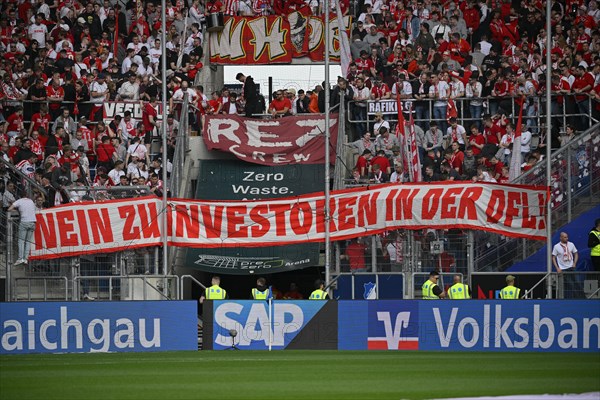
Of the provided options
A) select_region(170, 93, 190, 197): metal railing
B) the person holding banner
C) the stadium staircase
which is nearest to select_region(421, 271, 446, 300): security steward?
the stadium staircase

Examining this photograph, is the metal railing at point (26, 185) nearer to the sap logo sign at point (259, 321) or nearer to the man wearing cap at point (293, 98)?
the sap logo sign at point (259, 321)

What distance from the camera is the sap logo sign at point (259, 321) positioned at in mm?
26094

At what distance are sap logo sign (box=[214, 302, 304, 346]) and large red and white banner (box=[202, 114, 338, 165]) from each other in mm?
8316

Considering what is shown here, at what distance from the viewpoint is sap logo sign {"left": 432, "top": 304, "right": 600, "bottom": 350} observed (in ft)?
81.0

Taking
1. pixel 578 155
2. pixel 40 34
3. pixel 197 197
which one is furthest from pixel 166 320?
pixel 40 34

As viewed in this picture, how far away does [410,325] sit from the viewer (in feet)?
84.2

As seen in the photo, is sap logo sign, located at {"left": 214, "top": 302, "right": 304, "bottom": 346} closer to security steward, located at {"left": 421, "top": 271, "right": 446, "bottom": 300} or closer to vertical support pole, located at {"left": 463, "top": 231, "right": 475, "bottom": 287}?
security steward, located at {"left": 421, "top": 271, "right": 446, "bottom": 300}

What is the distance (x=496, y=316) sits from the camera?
25.1 meters

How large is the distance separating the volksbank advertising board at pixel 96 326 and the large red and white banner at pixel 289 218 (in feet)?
13.2

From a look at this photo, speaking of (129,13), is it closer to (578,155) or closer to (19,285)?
(19,285)

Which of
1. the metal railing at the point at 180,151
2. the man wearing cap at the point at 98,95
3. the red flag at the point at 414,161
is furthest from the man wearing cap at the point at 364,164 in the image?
the man wearing cap at the point at 98,95

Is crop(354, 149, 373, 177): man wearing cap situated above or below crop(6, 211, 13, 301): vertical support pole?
above

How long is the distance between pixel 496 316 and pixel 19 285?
10.4m

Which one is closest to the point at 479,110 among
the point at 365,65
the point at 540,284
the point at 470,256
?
the point at 365,65
